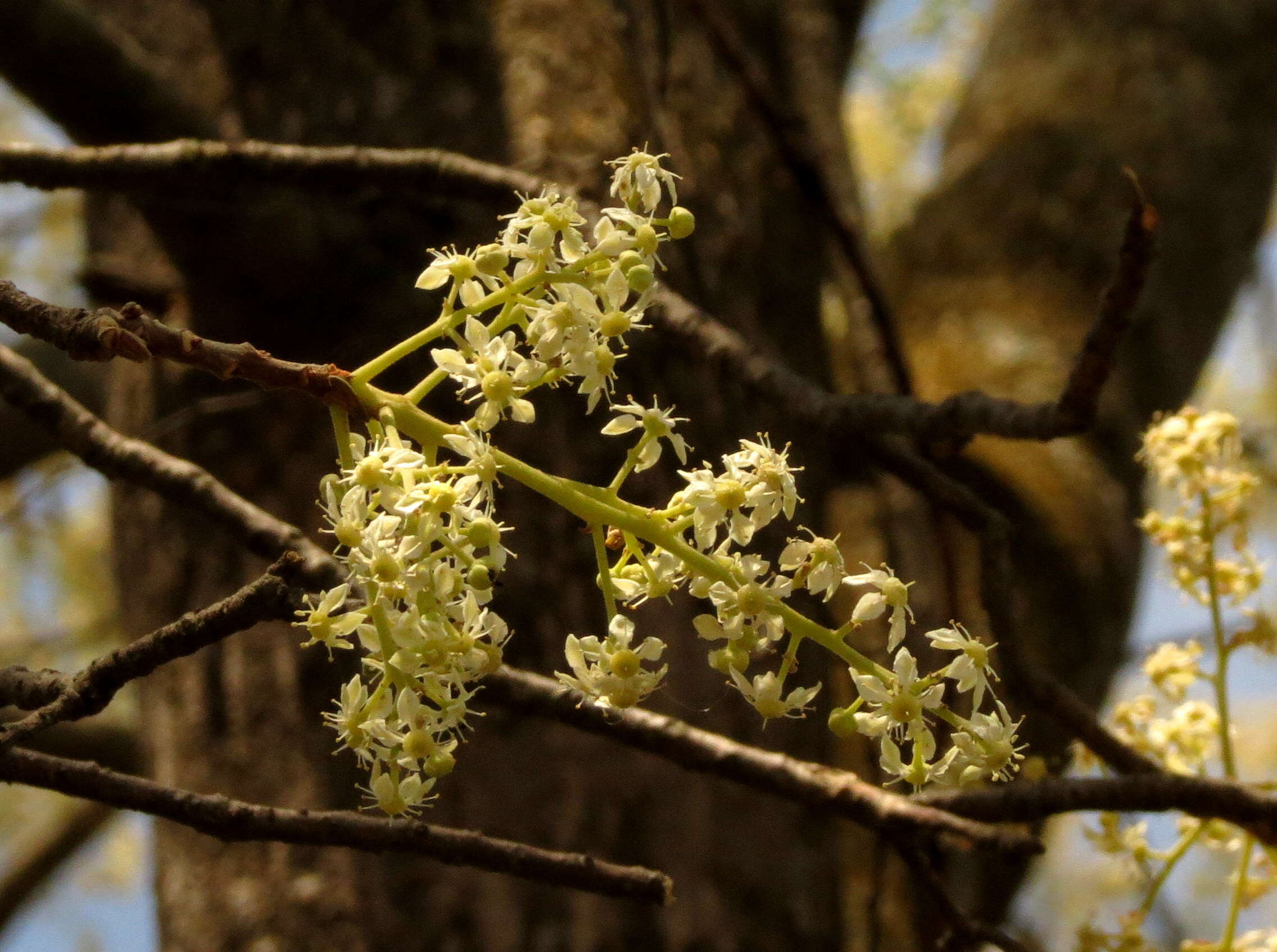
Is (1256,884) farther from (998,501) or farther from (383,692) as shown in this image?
(998,501)

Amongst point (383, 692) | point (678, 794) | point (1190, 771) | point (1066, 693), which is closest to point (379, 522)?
point (383, 692)

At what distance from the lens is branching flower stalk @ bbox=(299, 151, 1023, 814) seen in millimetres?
813

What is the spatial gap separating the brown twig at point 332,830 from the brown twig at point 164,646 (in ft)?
0.27

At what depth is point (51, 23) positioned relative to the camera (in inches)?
63.9

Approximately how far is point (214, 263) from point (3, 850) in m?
5.66

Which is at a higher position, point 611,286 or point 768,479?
point 611,286

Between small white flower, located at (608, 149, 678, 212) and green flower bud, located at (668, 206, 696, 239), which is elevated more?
small white flower, located at (608, 149, 678, 212)

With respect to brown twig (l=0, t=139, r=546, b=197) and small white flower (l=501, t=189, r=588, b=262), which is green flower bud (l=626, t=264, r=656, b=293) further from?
brown twig (l=0, t=139, r=546, b=197)

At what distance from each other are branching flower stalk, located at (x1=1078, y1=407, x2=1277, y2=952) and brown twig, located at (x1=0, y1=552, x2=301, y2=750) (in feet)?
3.40

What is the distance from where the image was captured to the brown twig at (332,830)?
919 millimetres

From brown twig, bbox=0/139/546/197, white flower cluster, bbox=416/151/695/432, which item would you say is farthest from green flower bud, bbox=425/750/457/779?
brown twig, bbox=0/139/546/197

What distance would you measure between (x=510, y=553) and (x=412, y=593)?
A: 3.0 inches

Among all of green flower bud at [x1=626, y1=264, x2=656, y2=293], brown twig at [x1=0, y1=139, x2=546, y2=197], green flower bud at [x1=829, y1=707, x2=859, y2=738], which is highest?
brown twig at [x1=0, y1=139, x2=546, y2=197]

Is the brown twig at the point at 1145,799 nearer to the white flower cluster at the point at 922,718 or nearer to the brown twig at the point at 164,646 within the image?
the white flower cluster at the point at 922,718
